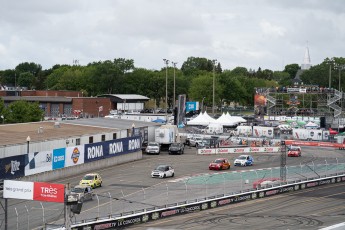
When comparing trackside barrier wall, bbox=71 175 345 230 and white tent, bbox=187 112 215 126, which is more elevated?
white tent, bbox=187 112 215 126

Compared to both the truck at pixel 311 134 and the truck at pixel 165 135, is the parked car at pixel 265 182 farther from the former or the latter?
the truck at pixel 311 134

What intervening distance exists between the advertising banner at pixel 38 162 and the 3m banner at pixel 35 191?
768 inches

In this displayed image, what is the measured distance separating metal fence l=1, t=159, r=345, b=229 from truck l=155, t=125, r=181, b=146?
26143 millimetres

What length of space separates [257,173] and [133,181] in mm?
10957

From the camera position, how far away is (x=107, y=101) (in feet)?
505

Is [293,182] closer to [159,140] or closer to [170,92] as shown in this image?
[159,140]

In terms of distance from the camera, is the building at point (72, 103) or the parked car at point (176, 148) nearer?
the parked car at point (176, 148)

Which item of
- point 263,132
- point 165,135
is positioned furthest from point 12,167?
point 263,132

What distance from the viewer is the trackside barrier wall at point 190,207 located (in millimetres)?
33844

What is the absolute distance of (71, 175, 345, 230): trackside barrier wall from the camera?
111 ft

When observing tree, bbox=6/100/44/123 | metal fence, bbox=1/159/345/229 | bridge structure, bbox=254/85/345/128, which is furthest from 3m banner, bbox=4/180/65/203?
bridge structure, bbox=254/85/345/128

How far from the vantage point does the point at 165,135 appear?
78.8m

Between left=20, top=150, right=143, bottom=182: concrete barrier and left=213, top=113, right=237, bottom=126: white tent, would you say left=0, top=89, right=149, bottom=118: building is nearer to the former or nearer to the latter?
left=213, top=113, right=237, bottom=126: white tent

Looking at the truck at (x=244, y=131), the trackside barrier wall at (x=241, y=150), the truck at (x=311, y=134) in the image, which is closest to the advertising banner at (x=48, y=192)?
the trackside barrier wall at (x=241, y=150)
